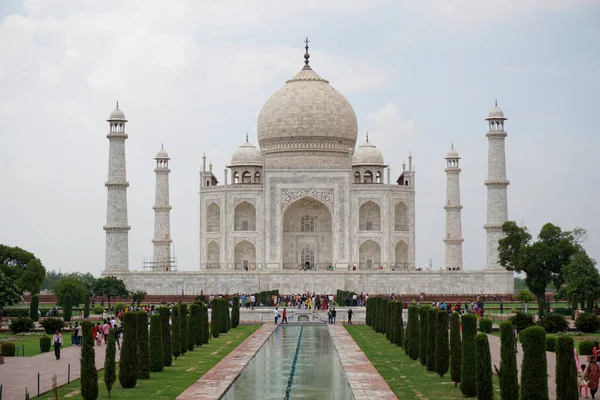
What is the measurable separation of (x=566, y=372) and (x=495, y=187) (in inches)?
1080

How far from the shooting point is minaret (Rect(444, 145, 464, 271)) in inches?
1582

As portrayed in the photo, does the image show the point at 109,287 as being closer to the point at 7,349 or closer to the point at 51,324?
the point at 51,324

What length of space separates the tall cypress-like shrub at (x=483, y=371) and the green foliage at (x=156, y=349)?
18.1 feet

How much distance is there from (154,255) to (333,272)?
7.62 meters

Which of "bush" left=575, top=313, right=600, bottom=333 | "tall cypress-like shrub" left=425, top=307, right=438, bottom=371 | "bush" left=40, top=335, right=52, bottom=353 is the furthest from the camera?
"bush" left=575, top=313, right=600, bottom=333

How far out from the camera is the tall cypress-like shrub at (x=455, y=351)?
556 inches

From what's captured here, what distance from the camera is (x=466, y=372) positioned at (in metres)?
13.0

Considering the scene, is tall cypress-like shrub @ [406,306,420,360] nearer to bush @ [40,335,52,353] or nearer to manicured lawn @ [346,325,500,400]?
manicured lawn @ [346,325,500,400]

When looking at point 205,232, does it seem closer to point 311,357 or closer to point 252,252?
point 252,252

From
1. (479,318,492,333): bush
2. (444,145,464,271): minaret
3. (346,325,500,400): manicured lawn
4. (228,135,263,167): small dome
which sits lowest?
(346,325,500,400): manicured lawn

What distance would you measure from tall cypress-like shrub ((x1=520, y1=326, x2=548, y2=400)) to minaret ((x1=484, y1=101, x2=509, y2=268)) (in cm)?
2629

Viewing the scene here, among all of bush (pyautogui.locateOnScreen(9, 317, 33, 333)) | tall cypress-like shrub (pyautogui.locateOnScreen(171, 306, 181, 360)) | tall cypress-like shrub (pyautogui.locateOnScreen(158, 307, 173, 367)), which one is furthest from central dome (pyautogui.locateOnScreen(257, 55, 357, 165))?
tall cypress-like shrub (pyautogui.locateOnScreen(158, 307, 173, 367))

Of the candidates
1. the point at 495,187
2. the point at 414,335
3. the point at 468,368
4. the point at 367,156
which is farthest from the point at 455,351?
the point at 367,156

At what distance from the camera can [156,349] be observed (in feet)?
52.6
